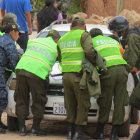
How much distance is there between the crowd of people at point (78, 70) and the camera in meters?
7.30

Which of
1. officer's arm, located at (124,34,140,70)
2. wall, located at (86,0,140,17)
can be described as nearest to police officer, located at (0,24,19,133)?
officer's arm, located at (124,34,140,70)

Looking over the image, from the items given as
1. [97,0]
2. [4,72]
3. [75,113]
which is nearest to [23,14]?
[4,72]

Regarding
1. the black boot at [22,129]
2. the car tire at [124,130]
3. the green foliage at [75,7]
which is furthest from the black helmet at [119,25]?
the green foliage at [75,7]

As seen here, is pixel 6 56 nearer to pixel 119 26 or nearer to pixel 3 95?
pixel 3 95

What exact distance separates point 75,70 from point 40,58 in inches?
25.6

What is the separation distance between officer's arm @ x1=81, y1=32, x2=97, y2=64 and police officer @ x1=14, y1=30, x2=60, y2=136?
2.23 ft

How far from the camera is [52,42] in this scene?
25.6 ft

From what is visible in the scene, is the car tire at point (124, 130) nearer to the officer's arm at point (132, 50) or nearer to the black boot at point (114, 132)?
the black boot at point (114, 132)

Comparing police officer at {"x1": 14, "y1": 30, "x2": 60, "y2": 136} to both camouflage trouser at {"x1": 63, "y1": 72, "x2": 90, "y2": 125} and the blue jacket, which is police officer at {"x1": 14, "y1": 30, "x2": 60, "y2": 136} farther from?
camouflage trouser at {"x1": 63, "y1": 72, "x2": 90, "y2": 125}

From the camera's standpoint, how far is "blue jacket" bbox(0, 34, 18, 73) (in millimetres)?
7930

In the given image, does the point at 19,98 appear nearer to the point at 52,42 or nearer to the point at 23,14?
the point at 52,42

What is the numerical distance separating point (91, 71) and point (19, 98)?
1.19m

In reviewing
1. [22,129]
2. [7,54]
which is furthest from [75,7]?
[22,129]

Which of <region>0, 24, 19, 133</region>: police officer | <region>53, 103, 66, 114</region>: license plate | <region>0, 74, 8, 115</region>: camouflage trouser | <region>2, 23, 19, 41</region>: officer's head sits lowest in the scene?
<region>53, 103, 66, 114</region>: license plate
